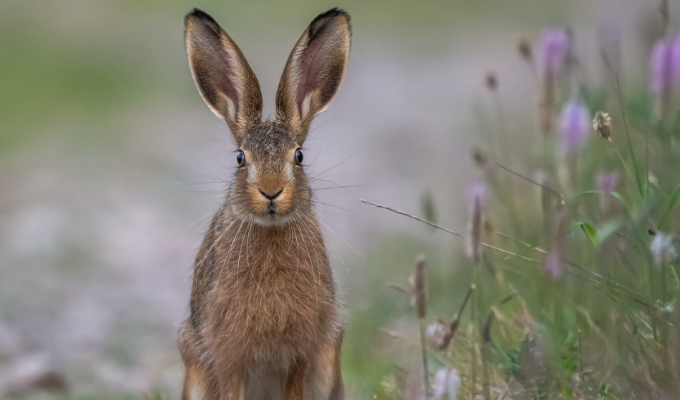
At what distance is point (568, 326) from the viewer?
181 inches

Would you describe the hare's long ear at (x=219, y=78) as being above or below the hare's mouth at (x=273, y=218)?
above

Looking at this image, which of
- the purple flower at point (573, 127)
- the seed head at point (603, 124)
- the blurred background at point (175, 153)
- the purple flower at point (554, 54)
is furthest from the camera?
the blurred background at point (175, 153)

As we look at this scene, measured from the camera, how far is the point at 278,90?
4.89 m

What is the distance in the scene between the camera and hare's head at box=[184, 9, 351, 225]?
4633mm

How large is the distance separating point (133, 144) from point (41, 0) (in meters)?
6.61

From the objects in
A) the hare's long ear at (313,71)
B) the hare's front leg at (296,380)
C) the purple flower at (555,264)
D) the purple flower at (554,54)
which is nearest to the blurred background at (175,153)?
the hare's long ear at (313,71)

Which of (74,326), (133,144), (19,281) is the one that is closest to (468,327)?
(74,326)

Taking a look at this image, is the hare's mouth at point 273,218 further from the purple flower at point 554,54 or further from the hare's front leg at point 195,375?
the purple flower at point 554,54

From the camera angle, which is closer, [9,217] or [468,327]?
[468,327]

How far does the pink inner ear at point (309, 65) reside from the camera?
193 inches

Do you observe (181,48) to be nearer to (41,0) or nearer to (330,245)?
(41,0)

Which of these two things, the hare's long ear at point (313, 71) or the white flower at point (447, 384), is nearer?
the white flower at point (447, 384)

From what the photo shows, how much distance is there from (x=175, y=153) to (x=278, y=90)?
6.21 meters

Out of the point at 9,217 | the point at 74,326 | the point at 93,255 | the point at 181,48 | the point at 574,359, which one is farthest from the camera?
the point at 181,48
